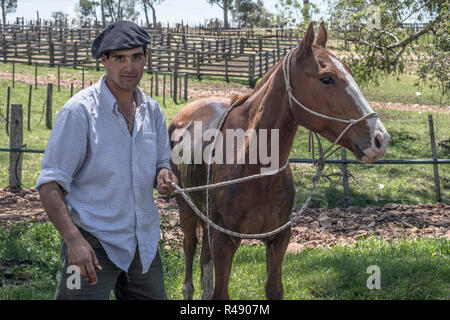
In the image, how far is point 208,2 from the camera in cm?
8481

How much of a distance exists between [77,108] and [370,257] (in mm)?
3962


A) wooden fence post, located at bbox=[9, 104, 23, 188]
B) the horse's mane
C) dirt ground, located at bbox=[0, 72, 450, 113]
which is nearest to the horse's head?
the horse's mane

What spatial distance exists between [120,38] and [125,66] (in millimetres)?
151

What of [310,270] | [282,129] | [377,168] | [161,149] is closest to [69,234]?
[161,149]

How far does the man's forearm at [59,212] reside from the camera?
2654 mm

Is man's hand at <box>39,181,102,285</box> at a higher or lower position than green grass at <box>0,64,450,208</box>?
higher

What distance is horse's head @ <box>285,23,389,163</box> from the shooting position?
3357 millimetres

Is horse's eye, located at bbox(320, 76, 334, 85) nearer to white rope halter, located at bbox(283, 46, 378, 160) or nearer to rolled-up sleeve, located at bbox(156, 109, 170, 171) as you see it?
white rope halter, located at bbox(283, 46, 378, 160)

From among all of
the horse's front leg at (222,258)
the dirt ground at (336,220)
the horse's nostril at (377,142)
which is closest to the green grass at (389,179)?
the dirt ground at (336,220)

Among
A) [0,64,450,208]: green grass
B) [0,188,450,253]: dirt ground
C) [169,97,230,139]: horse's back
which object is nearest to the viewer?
[169,97,230,139]: horse's back

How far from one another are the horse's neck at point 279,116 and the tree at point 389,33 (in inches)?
341

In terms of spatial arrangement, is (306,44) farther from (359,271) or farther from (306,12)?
(306,12)

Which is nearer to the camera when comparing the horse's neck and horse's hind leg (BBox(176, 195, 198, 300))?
the horse's neck
